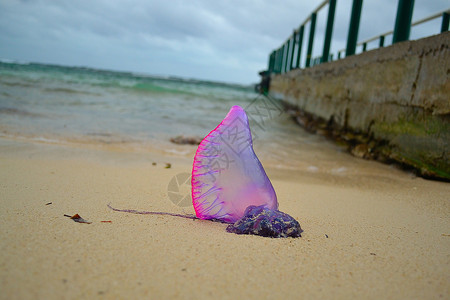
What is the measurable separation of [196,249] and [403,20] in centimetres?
328

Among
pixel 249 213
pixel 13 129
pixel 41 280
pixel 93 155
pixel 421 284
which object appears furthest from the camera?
pixel 13 129

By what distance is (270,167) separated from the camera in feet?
9.95

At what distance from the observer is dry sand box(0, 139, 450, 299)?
0.81 m

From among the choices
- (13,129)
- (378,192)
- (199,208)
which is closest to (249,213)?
(199,208)

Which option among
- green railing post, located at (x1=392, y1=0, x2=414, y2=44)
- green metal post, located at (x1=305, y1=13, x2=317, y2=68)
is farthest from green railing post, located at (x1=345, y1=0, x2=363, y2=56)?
green metal post, located at (x1=305, y1=13, x2=317, y2=68)

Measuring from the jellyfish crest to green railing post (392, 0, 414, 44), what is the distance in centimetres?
271

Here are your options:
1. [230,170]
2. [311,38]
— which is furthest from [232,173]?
[311,38]

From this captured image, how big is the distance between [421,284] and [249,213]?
609 millimetres

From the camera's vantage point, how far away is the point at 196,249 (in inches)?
40.8

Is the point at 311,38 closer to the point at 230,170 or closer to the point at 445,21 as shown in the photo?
the point at 445,21

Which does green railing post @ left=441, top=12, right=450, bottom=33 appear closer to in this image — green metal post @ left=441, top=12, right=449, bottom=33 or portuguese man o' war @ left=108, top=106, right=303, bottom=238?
green metal post @ left=441, top=12, right=449, bottom=33

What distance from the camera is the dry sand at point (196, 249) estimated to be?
81 cm

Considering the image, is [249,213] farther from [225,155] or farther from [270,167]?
[270,167]

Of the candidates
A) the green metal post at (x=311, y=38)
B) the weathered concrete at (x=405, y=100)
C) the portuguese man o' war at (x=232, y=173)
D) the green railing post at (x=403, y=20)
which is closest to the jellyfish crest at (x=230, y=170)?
the portuguese man o' war at (x=232, y=173)
